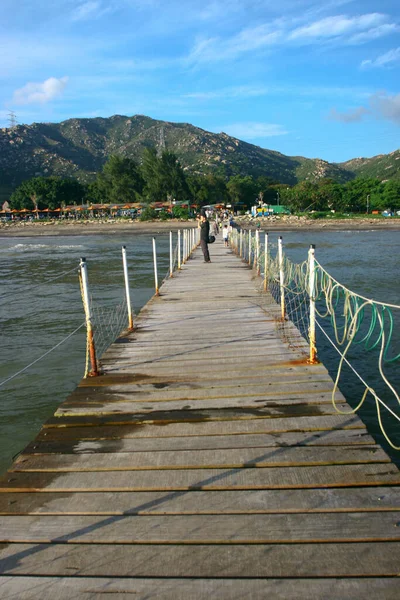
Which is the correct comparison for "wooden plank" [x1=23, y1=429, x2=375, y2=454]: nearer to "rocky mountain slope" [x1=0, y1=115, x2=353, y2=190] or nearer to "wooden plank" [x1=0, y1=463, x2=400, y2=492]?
"wooden plank" [x1=0, y1=463, x2=400, y2=492]

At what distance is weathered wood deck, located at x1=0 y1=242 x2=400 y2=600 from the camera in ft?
6.76

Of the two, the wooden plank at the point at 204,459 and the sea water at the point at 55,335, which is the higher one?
the wooden plank at the point at 204,459

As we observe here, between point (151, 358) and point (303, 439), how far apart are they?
2.43 m

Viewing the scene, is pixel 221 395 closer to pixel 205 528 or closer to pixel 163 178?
pixel 205 528

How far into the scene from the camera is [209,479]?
9.16ft

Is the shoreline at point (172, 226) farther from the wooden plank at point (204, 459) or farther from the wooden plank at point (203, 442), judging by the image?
the wooden plank at point (204, 459)

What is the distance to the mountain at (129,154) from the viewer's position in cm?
15800

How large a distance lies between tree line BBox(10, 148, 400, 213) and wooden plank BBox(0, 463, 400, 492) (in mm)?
86324

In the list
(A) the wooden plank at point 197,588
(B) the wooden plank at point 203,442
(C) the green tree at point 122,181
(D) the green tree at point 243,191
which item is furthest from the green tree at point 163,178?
(A) the wooden plank at point 197,588

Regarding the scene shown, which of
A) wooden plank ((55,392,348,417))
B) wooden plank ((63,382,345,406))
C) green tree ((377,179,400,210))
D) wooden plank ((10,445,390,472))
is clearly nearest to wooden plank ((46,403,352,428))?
wooden plank ((55,392,348,417))

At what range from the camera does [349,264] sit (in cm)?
2455

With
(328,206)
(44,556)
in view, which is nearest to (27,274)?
(44,556)

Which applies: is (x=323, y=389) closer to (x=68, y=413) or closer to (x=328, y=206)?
(x=68, y=413)

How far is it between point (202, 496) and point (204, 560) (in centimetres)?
49
